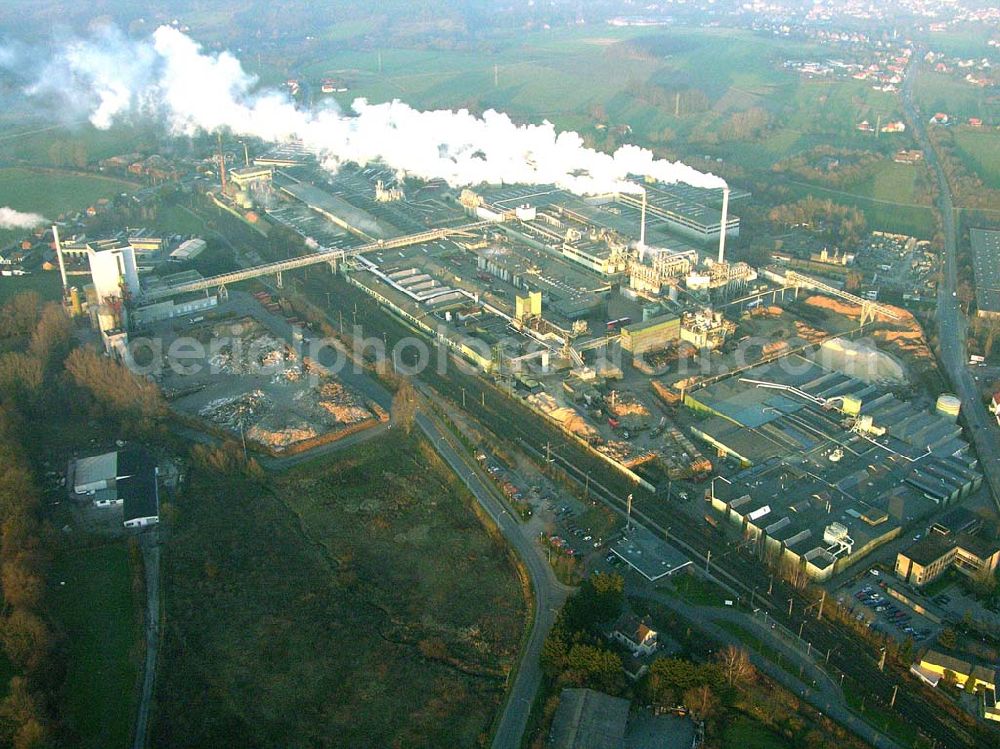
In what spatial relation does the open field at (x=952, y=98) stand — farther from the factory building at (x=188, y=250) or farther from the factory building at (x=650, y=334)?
the factory building at (x=188, y=250)

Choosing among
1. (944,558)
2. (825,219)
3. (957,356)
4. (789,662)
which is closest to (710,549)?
(789,662)

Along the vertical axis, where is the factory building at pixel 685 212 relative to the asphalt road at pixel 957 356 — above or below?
above

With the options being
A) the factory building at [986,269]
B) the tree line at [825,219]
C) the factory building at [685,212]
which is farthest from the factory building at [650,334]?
the tree line at [825,219]

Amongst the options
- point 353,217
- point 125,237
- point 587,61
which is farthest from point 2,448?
point 587,61

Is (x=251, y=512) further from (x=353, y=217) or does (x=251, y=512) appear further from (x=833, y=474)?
(x=353, y=217)

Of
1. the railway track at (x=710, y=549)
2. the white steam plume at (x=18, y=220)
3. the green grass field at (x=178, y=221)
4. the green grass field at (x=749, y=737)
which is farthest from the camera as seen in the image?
the green grass field at (x=178, y=221)

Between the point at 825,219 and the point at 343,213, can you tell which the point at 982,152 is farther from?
the point at 343,213

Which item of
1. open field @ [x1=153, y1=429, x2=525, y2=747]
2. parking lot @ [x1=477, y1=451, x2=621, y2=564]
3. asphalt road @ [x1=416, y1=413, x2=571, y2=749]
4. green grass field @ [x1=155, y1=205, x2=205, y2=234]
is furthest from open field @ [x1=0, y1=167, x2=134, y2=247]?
parking lot @ [x1=477, y1=451, x2=621, y2=564]
